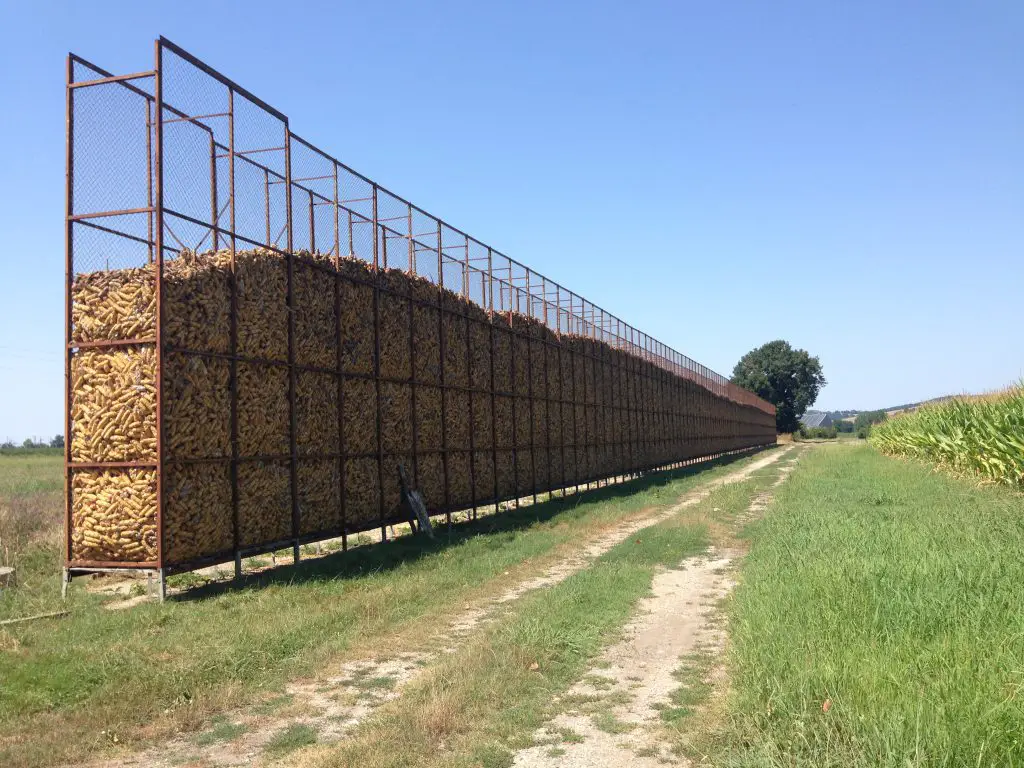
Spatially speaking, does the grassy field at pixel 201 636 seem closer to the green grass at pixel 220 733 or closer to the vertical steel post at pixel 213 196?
the green grass at pixel 220 733

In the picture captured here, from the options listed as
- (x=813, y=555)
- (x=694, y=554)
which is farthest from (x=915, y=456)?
(x=813, y=555)

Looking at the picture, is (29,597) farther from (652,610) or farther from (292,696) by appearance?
(652,610)

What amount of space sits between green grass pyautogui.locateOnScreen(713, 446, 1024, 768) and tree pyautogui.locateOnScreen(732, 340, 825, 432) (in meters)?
113

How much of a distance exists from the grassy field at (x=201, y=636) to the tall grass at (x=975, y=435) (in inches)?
407

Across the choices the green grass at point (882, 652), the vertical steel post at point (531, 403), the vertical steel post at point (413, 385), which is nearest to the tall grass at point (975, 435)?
the green grass at point (882, 652)

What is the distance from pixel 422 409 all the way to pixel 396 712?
1143 centimetres

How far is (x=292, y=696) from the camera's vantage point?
6.33 meters

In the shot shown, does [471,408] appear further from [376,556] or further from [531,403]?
[376,556]

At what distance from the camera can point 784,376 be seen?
395 feet

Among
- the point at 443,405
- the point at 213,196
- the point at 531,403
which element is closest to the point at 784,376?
the point at 531,403

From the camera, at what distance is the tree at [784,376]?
119688 millimetres

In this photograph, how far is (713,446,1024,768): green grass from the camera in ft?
12.7

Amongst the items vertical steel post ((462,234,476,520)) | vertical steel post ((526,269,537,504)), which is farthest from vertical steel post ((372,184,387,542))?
vertical steel post ((526,269,537,504))

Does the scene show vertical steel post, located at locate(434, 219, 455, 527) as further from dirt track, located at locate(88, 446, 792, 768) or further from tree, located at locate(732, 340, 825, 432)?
tree, located at locate(732, 340, 825, 432)
